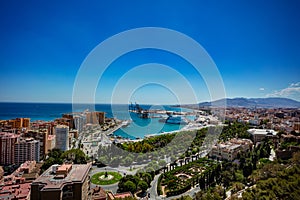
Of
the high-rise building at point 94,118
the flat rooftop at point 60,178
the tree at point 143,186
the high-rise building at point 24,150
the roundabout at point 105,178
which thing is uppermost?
the flat rooftop at point 60,178

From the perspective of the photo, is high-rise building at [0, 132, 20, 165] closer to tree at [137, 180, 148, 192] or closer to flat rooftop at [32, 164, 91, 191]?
tree at [137, 180, 148, 192]

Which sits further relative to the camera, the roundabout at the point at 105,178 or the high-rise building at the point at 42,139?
the high-rise building at the point at 42,139

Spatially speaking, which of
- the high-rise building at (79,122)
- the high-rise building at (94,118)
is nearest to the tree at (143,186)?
the high-rise building at (79,122)

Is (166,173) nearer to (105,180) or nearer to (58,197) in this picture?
(105,180)

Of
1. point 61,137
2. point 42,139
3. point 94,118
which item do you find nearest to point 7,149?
point 42,139

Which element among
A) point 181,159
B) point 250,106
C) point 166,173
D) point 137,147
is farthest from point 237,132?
point 250,106

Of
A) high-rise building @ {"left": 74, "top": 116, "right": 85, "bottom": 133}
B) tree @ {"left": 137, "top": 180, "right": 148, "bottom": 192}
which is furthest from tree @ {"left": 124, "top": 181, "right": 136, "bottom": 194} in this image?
high-rise building @ {"left": 74, "top": 116, "right": 85, "bottom": 133}

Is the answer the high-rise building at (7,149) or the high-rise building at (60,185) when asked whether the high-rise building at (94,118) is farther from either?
the high-rise building at (60,185)
